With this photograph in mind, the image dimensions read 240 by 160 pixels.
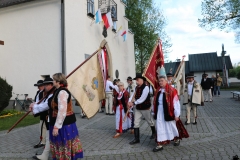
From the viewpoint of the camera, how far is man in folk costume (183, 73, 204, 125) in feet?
27.6

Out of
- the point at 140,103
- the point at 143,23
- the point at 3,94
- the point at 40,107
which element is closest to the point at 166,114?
the point at 140,103

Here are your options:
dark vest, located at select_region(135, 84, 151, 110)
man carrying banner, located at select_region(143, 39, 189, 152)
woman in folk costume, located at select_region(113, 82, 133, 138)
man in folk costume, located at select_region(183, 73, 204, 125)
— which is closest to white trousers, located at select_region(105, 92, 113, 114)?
man in folk costume, located at select_region(183, 73, 204, 125)

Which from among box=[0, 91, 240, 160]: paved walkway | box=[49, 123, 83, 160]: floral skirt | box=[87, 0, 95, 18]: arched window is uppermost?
box=[87, 0, 95, 18]: arched window

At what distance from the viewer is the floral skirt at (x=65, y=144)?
4.23m

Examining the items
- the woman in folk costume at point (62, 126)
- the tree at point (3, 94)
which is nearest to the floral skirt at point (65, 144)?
the woman in folk costume at point (62, 126)

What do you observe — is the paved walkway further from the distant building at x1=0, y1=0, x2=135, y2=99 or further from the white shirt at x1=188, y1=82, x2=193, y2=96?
the distant building at x1=0, y1=0, x2=135, y2=99

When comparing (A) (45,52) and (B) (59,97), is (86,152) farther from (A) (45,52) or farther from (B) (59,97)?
(A) (45,52)

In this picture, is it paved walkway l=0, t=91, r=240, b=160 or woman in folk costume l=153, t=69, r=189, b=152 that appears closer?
paved walkway l=0, t=91, r=240, b=160

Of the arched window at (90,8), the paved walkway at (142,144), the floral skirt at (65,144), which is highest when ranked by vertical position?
the arched window at (90,8)

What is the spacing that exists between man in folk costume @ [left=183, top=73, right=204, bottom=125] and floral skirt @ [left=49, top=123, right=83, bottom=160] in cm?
539

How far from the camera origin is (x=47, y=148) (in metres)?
5.01

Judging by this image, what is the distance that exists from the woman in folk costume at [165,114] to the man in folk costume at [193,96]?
3031mm

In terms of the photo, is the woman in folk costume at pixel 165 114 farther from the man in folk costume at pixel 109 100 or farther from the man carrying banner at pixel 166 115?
the man in folk costume at pixel 109 100

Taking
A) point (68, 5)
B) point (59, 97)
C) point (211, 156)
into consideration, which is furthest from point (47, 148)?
point (68, 5)
